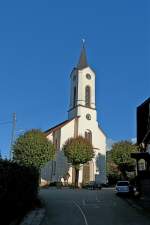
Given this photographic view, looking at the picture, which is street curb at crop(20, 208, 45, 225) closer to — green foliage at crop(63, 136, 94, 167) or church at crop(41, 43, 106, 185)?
green foliage at crop(63, 136, 94, 167)

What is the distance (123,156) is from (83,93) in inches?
707

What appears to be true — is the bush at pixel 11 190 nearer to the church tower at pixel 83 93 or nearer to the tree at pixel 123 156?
the tree at pixel 123 156

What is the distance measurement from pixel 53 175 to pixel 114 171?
539 inches

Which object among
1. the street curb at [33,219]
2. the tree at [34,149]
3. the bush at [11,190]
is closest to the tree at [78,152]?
the tree at [34,149]

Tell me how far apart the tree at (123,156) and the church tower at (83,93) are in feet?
38.4

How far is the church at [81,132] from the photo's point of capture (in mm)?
75000

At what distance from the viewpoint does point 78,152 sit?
67.6 m

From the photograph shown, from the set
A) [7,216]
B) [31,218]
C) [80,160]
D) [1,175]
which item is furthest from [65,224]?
[80,160]

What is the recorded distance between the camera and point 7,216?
14703mm

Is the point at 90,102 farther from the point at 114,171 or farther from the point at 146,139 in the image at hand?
the point at 146,139

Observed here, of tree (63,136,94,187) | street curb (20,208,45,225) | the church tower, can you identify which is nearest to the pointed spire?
the church tower

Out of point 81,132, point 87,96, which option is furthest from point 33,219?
point 87,96

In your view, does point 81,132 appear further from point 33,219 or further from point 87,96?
point 33,219

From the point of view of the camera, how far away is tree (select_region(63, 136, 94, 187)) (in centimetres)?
6750
